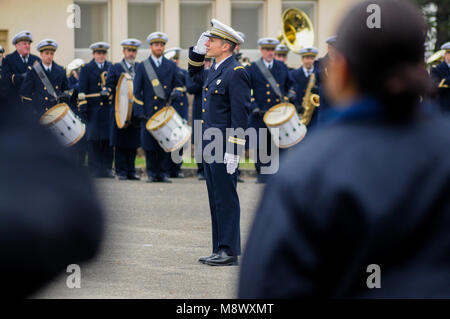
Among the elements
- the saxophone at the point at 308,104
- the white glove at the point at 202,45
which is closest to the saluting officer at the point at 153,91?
the saxophone at the point at 308,104

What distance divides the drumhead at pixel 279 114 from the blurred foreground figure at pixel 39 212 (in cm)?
1132

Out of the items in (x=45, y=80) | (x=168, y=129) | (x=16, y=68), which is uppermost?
(x=16, y=68)

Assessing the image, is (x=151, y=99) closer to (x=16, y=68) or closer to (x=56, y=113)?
(x=56, y=113)

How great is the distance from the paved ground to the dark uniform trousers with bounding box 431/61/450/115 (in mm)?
6121

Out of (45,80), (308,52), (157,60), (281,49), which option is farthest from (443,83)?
(45,80)

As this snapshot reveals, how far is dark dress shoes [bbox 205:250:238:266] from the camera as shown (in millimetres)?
7051

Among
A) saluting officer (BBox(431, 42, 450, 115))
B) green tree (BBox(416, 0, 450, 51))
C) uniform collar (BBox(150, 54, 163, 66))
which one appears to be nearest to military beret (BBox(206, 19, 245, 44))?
uniform collar (BBox(150, 54, 163, 66))

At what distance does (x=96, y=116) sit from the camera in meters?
15.1

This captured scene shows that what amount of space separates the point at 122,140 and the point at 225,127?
7.73 metres

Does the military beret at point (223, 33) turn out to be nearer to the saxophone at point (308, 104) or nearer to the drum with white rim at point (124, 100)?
the drum with white rim at point (124, 100)

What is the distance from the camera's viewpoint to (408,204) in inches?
77.4

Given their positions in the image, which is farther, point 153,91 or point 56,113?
point 153,91

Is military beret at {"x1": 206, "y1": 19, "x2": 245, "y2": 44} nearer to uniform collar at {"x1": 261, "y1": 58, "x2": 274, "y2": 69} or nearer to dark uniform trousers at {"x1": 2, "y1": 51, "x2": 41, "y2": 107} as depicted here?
dark uniform trousers at {"x1": 2, "y1": 51, "x2": 41, "y2": 107}

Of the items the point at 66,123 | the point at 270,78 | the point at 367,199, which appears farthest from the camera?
the point at 270,78
